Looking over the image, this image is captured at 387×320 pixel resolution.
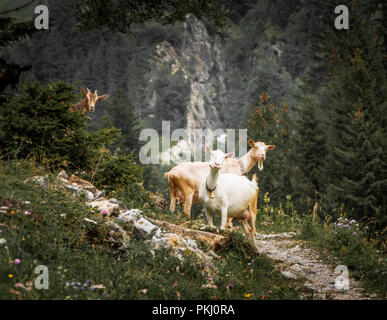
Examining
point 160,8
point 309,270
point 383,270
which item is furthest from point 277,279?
point 160,8

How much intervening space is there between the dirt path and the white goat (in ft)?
3.35

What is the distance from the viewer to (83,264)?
14.3 ft

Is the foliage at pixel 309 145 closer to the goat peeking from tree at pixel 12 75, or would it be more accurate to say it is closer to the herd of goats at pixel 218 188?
the herd of goats at pixel 218 188

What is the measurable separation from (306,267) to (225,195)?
2.22m

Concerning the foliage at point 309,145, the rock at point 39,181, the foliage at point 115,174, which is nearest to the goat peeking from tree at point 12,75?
the foliage at point 115,174

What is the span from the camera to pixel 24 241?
426cm

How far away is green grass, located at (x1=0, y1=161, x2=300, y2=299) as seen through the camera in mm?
3824

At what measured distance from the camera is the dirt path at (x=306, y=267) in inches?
232

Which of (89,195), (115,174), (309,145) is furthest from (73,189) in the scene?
(309,145)

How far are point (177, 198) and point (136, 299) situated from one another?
8.11 m

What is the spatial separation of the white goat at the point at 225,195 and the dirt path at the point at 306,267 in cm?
102

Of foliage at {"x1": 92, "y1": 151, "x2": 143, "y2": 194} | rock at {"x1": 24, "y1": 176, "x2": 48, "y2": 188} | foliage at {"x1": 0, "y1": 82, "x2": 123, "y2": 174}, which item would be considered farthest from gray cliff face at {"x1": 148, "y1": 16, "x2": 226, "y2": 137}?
rock at {"x1": 24, "y1": 176, "x2": 48, "y2": 188}

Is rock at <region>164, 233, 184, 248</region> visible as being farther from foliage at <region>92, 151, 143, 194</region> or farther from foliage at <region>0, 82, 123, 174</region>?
foliage at <region>0, 82, 123, 174</region>
